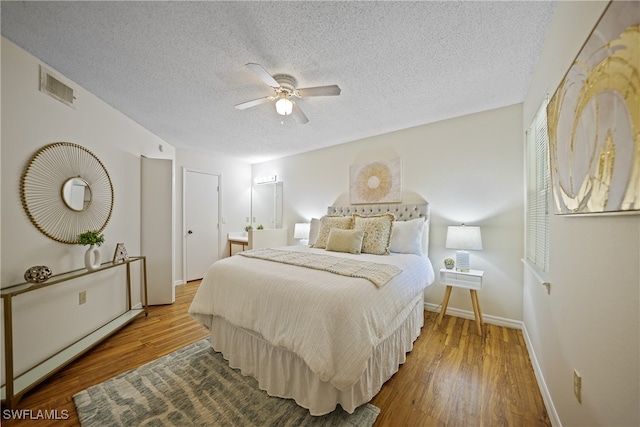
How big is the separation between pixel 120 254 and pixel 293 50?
285 cm

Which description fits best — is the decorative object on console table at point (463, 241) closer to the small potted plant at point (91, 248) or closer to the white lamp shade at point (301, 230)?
the white lamp shade at point (301, 230)

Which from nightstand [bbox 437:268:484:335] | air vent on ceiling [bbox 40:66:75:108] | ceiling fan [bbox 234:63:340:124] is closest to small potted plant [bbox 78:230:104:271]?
air vent on ceiling [bbox 40:66:75:108]

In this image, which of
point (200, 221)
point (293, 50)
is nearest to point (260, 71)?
point (293, 50)

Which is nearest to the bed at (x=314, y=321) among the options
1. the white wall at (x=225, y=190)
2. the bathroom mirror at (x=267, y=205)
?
the white wall at (x=225, y=190)

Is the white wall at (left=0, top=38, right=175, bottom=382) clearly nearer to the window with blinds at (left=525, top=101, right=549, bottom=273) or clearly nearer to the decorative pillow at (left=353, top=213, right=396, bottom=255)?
the decorative pillow at (left=353, top=213, right=396, bottom=255)

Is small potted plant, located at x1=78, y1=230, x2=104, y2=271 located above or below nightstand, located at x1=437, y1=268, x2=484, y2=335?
above

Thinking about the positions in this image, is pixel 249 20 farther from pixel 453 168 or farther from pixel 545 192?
pixel 453 168

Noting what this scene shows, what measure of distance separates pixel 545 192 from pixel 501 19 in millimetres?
1281

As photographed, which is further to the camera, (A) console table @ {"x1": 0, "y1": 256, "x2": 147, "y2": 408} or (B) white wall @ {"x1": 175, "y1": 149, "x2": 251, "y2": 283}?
(B) white wall @ {"x1": 175, "y1": 149, "x2": 251, "y2": 283}

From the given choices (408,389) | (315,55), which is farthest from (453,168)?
(408,389)

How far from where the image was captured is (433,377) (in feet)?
5.85

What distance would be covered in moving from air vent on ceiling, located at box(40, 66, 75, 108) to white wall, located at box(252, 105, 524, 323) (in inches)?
138

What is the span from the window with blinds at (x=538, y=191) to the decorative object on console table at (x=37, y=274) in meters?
3.78

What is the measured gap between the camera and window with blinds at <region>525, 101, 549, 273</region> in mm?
1755
